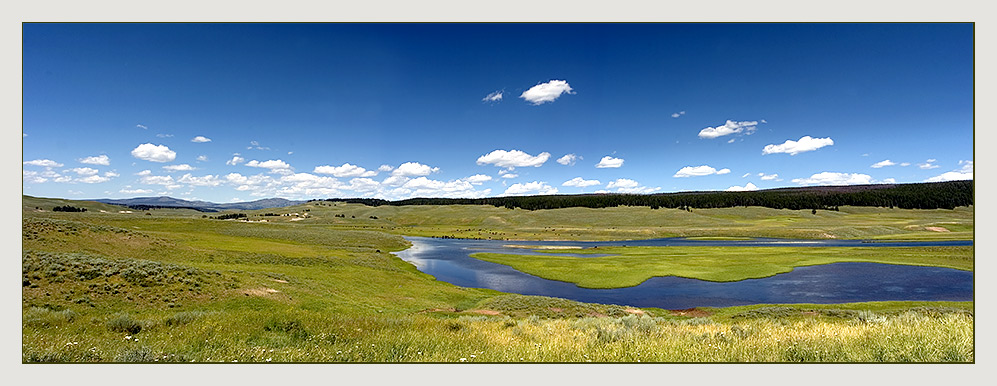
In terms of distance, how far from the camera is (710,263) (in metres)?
49.4

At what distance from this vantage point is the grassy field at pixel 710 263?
41.7 m

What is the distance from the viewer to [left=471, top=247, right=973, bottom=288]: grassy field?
1640 inches

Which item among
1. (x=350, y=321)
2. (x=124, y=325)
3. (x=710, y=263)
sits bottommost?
(x=710, y=263)

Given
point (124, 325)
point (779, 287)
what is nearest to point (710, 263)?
point (779, 287)

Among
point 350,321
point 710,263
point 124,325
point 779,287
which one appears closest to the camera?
point 124,325

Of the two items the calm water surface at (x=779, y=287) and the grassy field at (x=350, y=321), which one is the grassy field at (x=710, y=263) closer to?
the calm water surface at (x=779, y=287)

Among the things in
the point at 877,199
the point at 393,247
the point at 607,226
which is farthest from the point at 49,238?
the point at 877,199

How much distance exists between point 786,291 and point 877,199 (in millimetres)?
182693

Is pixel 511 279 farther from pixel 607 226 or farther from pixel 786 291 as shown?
pixel 607 226

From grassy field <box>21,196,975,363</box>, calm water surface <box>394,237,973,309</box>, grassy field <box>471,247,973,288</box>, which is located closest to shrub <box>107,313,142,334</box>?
grassy field <box>21,196,975,363</box>

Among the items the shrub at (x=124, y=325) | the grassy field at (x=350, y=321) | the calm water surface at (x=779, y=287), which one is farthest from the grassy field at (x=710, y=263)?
the shrub at (x=124, y=325)

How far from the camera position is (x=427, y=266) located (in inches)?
2084

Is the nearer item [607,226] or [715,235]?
[715,235]

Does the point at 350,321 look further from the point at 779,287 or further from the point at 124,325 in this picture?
the point at 779,287
